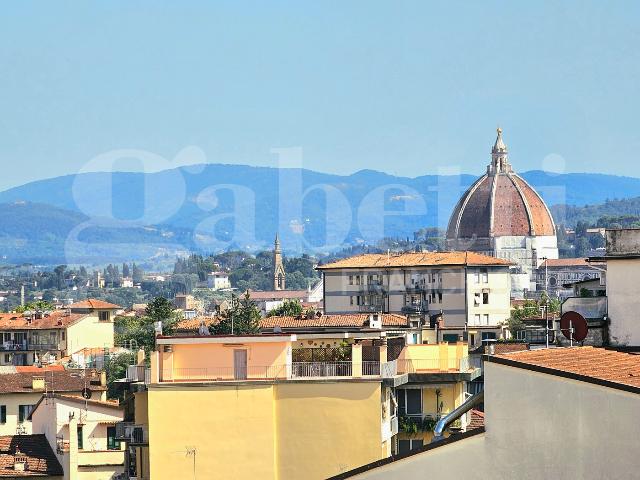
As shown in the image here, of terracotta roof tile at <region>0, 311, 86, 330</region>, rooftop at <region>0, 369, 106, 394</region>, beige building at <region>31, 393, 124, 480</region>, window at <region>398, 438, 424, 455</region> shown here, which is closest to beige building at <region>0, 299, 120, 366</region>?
terracotta roof tile at <region>0, 311, 86, 330</region>

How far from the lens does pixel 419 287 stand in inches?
4294

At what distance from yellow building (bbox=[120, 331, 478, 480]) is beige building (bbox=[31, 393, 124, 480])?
8254 mm

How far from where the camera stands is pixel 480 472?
37.0 ft

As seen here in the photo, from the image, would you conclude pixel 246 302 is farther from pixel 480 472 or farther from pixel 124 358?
pixel 480 472

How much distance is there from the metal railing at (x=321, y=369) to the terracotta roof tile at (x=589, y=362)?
1031 cm

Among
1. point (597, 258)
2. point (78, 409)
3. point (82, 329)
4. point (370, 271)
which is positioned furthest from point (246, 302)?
point (597, 258)

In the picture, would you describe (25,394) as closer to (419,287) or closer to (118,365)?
(118,365)

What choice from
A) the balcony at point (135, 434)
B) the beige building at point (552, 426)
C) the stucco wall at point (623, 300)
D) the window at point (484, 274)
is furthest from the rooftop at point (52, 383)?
the window at point (484, 274)

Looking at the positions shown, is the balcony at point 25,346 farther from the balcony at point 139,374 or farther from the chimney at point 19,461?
the balcony at point 139,374

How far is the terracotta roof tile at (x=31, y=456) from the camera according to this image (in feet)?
106

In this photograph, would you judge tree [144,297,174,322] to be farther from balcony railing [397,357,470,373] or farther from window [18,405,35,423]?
balcony railing [397,357,470,373]

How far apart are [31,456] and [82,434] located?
1.82m

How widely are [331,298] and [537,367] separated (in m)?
101

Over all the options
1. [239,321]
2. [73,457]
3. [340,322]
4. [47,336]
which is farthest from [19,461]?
[47,336]
